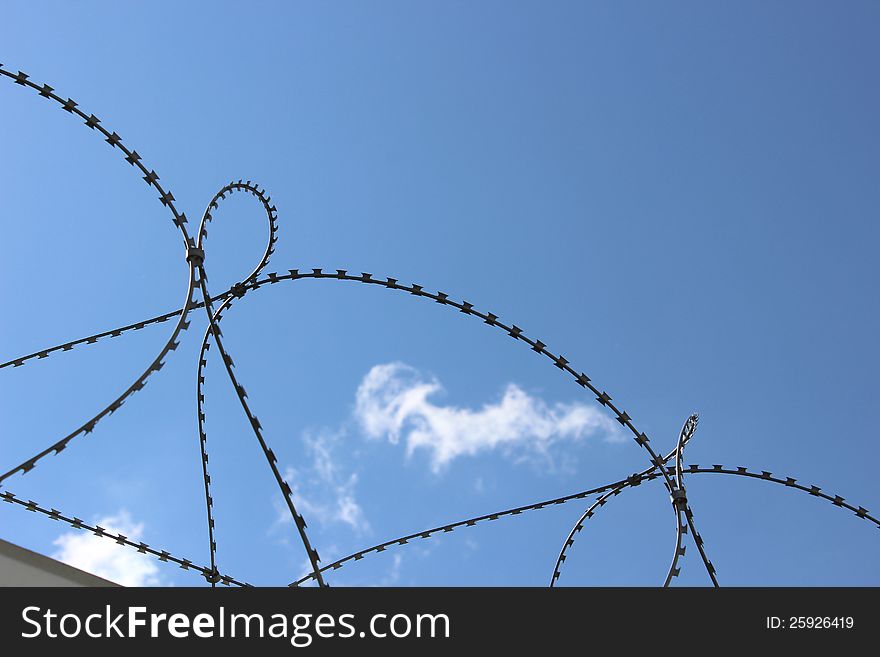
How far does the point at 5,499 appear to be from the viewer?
23.7 ft

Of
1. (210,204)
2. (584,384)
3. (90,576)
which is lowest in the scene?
(90,576)

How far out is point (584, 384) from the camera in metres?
7.61
